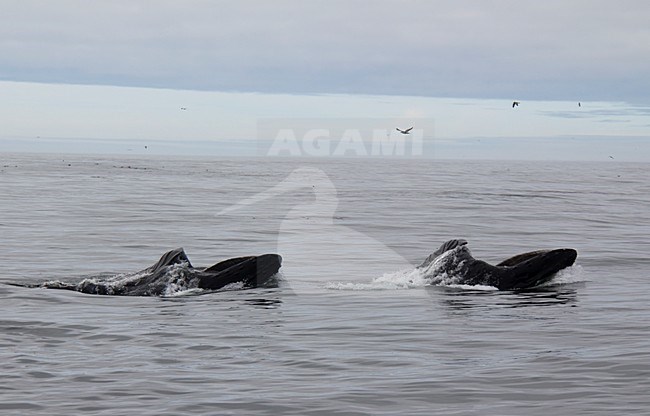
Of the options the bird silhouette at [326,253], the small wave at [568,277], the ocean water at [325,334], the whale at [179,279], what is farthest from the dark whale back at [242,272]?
the small wave at [568,277]

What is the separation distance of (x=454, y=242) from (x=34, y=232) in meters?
15.9

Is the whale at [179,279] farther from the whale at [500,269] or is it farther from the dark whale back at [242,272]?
the whale at [500,269]

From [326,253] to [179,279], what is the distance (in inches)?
309

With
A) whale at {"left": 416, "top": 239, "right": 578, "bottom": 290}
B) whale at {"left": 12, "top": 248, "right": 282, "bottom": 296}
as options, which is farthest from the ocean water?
whale at {"left": 12, "top": 248, "right": 282, "bottom": 296}

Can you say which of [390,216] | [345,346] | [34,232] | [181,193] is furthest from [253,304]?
[181,193]

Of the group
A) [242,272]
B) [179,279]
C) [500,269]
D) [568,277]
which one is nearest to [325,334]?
[242,272]

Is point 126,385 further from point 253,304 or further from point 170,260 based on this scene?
point 170,260

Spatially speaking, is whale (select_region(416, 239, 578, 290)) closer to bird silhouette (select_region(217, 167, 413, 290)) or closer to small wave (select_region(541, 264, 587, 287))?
small wave (select_region(541, 264, 587, 287))

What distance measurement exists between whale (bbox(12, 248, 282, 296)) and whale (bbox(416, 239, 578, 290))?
3286mm

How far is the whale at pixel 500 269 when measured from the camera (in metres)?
19.3

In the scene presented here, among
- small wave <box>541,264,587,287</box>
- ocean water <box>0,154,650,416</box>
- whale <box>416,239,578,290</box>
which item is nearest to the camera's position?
ocean water <box>0,154,650,416</box>

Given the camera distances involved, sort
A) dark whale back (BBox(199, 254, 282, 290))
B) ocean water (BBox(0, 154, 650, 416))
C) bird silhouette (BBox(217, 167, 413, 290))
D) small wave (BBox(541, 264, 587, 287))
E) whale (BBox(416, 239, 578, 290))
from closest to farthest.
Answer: ocean water (BBox(0, 154, 650, 416)) → dark whale back (BBox(199, 254, 282, 290)) → whale (BBox(416, 239, 578, 290)) → small wave (BBox(541, 264, 587, 287)) → bird silhouette (BBox(217, 167, 413, 290))

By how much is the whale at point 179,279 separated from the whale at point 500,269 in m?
3.29

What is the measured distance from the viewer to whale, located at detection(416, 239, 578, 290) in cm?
1928
